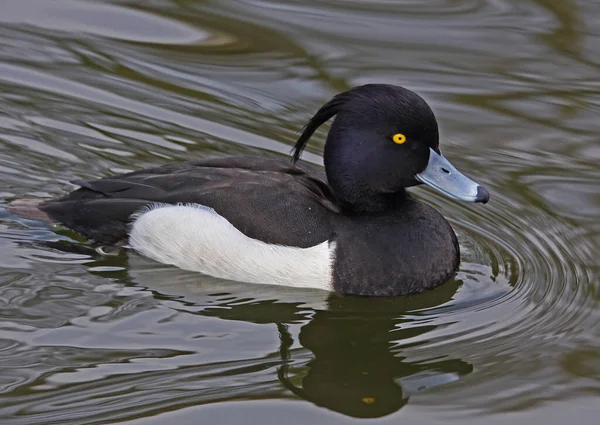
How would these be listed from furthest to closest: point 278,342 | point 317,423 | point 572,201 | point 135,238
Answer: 1. point 572,201
2. point 135,238
3. point 278,342
4. point 317,423

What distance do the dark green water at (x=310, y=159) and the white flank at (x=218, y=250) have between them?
0.09m

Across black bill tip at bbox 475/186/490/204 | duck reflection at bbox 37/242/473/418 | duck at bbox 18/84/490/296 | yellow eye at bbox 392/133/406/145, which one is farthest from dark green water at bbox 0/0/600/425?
yellow eye at bbox 392/133/406/145

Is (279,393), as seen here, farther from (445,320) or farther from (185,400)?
(445,320)

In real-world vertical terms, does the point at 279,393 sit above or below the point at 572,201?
below

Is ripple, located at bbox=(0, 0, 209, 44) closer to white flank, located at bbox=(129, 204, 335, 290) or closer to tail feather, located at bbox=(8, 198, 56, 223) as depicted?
tail feather, located at bbox=(8, 198, 56, 223)

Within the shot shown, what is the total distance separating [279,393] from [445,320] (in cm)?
117

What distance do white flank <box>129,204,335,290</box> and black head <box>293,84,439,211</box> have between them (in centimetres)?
38

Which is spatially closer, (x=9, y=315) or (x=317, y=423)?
(x=317, y=423)

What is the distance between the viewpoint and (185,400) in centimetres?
504

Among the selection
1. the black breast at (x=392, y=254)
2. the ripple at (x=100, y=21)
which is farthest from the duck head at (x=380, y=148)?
the ripple at (x=100, y=21)

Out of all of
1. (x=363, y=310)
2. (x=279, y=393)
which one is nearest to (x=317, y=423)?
(x=279, y=393)

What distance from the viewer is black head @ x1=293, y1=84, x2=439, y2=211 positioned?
6012 mm

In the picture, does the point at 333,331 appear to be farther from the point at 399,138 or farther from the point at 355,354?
the point at 399,138

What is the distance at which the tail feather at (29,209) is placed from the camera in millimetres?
6641
